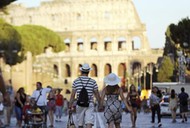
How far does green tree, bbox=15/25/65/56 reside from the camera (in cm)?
9647

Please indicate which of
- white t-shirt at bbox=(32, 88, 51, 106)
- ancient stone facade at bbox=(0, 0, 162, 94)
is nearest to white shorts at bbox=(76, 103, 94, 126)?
white t-shirt at bbox=(32, 88, 51, 106)

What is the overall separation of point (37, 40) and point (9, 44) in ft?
87.3

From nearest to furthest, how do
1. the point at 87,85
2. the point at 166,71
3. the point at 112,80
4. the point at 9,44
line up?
the point at 87,85
the point at 112,80
the point at 9,44
the point at 166,71

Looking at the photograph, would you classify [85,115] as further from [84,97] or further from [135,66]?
[135,66]

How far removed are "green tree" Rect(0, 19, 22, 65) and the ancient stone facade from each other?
3979cm

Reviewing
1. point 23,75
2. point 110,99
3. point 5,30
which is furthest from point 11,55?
point 110,99

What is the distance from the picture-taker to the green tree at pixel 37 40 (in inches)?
3798

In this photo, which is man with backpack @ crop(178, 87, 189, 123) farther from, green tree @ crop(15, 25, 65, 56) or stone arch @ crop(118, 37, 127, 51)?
stone arch @ crop(118, 37, 127, 51)

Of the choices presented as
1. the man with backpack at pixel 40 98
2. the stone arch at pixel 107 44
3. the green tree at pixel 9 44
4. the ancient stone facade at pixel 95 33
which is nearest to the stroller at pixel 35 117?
the man with backpack at pixel 40 98

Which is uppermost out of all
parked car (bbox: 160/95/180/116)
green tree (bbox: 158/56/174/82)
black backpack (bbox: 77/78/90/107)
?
green tree (bbox: 158/56/174/82)

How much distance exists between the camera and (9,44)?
76.4 metres

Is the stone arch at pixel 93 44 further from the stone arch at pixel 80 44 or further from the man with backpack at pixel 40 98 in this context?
the man with backpack at pixel 40 98

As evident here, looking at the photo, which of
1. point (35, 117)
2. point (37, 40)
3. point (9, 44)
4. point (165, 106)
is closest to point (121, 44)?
point (37, 40)

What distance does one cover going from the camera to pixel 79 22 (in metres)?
137
